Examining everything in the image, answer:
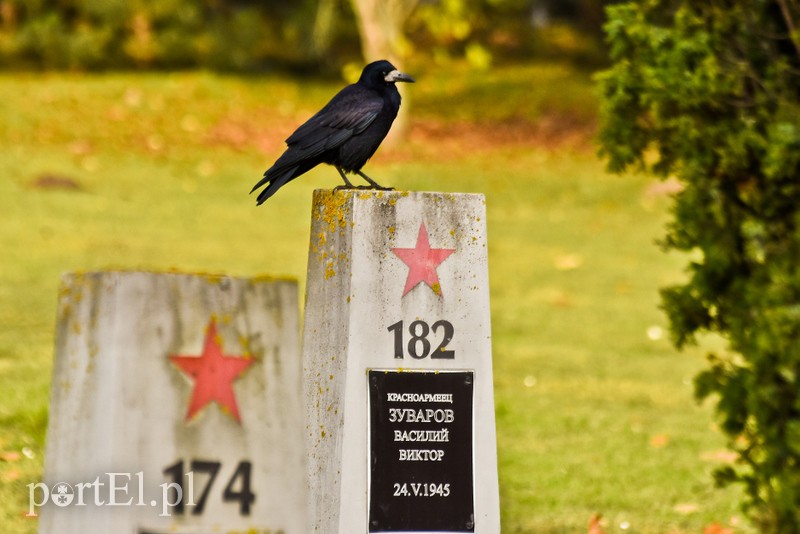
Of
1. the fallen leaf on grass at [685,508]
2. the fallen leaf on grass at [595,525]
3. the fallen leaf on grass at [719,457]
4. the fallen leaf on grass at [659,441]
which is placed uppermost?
the fallen leaf on grass at [659,441]

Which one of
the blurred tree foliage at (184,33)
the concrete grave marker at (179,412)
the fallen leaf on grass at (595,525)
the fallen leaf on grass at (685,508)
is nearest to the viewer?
the concrete grave marker at (179,412)

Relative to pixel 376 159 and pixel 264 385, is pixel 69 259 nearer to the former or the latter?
pixel 376 159

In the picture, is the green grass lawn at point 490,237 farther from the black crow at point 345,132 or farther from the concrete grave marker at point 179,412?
the concrete grave marker at point 179,412

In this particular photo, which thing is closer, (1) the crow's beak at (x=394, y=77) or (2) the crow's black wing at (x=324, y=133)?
(2) the crow's black wing at (x=324, y=133)

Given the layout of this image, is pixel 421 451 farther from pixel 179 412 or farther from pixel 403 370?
pixel 179 412

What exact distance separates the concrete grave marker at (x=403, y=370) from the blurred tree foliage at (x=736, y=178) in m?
1.02

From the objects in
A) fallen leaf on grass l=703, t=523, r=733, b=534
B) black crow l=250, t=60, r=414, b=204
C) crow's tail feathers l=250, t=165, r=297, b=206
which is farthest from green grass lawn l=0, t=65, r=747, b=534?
black crow l=250, t=60, r=414, b=204

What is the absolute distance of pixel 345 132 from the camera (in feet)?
17.2

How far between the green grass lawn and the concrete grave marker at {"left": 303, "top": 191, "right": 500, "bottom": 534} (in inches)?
65.1

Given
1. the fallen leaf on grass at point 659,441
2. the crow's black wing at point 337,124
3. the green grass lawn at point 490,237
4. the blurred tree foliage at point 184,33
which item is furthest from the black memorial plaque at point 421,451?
the blurred tree foliage at point 184,33

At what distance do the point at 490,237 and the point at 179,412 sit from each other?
14.1 metres

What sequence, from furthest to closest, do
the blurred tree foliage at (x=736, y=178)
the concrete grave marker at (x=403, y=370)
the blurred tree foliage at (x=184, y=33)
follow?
1. the blurred tree foliage at (x=184, y=33)
2. the blurred tree foliage at (x=736, y=178)
3. the concrete grave marker at (x=403, y=370)

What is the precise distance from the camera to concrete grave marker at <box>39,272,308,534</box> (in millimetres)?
3523

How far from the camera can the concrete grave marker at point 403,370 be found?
15.6 feet
